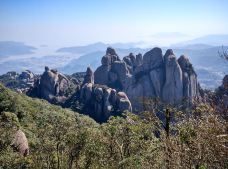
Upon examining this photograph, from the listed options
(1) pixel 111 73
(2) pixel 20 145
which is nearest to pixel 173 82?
(1) pixel 111 73

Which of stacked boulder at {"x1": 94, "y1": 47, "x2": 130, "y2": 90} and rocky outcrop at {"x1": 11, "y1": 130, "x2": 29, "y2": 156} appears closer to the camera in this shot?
rocky outcrop at {"x1": 11, "y1": 130, "x2": 29, "y2": 156}

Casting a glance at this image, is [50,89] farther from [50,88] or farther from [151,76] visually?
[151,76]

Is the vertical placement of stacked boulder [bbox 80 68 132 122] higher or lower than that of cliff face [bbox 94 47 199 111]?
lower

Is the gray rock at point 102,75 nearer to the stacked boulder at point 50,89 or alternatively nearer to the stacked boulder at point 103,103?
the stacked boulder at point 50,89

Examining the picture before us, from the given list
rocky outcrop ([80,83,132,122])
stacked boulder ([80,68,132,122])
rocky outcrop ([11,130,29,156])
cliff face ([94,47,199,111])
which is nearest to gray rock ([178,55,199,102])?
cliff face ([94,47,199,111])

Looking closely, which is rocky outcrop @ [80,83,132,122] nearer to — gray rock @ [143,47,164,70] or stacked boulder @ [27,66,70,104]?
stacked boulder @ [27,66,70,104]

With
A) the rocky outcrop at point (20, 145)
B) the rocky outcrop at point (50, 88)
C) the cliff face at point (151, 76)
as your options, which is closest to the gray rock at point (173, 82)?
the cliff face at point (151, 76)

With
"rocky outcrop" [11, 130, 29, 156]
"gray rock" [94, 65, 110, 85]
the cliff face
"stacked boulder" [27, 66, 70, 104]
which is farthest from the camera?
"gray rock" [94, 65, 110, 85]

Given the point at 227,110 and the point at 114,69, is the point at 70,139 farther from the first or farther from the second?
the point at 114,69
